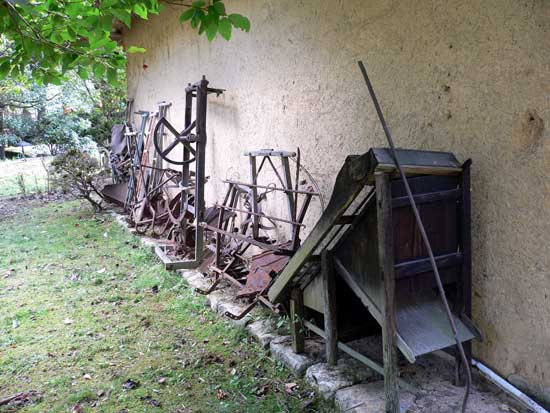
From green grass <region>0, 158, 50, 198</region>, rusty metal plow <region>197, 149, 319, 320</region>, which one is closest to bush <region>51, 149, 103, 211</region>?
green grass <region>0, 158, 50, 198</region>

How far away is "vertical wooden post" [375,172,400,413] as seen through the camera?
1815 millimetres

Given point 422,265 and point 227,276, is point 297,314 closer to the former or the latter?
point 422,265

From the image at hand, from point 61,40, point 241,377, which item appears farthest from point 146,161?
point 241,377

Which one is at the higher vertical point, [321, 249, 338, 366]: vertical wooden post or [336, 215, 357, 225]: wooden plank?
[336, 215, 357, 225]: wooden plank

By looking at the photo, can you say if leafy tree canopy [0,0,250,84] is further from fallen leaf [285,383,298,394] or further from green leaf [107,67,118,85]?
fallen leaf [285,383,298,394]

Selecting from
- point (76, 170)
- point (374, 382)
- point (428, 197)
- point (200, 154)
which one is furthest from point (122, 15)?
point (76, 170)

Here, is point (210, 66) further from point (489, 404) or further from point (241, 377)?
point (489, 404)

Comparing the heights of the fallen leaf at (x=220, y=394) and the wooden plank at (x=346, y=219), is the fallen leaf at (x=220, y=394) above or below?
below

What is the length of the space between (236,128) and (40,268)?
2.85 meters

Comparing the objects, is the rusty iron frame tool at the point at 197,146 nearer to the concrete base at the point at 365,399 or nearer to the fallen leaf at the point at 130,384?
the fallen leaf at the point at 130,384

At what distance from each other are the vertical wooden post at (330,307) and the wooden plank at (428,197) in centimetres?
52

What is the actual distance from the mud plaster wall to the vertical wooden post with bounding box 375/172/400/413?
61 cm

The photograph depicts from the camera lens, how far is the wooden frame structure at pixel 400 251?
185cm

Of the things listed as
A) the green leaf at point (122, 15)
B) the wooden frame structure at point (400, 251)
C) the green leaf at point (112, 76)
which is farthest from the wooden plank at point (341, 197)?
the green leaf at point (112, 76)
